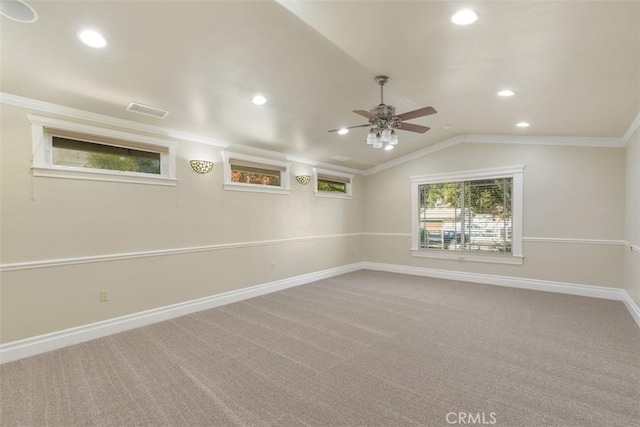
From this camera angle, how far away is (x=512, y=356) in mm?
2836

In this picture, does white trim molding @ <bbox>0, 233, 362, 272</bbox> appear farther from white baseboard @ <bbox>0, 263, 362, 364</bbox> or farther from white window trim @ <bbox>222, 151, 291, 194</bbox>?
white window trim @ <bbox>222, 151, 291, 194</bbox>

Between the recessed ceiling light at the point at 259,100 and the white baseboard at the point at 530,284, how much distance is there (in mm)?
4954

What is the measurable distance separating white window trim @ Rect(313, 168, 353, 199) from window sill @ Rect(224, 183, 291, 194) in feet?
2.69

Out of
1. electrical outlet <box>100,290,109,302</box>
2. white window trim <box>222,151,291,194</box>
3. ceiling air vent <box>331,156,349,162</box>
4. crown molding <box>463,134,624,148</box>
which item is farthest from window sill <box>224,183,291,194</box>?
crown molding <box>463,134,624,148</box>

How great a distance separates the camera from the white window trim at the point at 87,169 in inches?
120

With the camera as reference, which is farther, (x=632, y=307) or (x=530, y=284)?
(x=530, y=284)

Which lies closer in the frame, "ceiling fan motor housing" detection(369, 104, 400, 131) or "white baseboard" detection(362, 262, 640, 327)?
"ceiling fan motor housing" detection(369, 104, 400, 131)

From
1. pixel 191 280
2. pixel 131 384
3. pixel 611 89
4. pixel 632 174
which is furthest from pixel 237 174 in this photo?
pixel 632 174

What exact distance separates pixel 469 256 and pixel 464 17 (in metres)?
5.01

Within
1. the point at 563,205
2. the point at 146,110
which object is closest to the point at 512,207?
the point at 563,205

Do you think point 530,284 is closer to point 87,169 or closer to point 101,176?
point 101,176

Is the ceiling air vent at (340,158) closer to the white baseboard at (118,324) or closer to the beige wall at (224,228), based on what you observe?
the beige wall at (224,228)

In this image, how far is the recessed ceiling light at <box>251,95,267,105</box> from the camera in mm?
3413

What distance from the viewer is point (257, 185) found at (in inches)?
202
